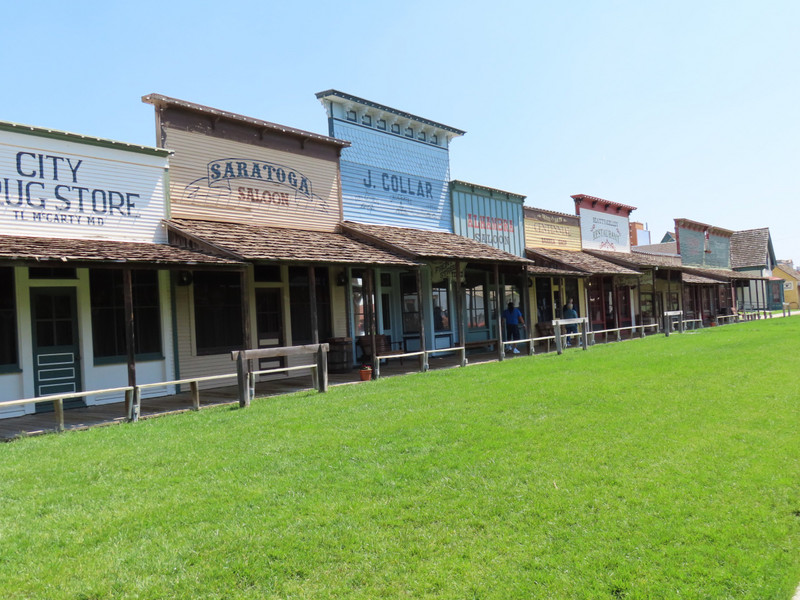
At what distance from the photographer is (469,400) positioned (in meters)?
8.91

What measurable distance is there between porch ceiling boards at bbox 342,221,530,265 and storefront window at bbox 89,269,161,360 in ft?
16.5

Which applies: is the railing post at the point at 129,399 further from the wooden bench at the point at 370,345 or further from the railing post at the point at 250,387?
the wooden bench at the point at 370,345

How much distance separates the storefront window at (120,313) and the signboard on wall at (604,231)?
18695 millimetres

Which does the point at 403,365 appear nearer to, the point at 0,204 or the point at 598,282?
the point at 0,204

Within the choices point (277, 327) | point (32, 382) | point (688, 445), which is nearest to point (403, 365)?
point (277, 327)

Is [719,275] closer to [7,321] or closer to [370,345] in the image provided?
[370,345]

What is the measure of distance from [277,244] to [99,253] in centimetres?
344

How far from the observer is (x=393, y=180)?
57.1 feet

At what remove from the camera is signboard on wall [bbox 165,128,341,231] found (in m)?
12.6

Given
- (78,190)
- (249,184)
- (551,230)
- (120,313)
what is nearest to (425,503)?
(120,313)

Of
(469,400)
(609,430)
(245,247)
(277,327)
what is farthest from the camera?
(277,327)

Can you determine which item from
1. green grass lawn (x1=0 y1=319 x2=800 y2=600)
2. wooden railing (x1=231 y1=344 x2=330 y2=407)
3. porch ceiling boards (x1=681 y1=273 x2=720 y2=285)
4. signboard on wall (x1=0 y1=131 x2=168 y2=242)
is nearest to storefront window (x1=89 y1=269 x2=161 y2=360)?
signboard on wall (x1=0 y1=131 x2=168 y2=242)

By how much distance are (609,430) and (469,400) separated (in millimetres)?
2541

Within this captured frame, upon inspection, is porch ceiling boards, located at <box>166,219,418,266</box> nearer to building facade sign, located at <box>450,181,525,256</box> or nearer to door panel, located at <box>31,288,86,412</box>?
door panel, located at <box>31,288,86,412</box>
